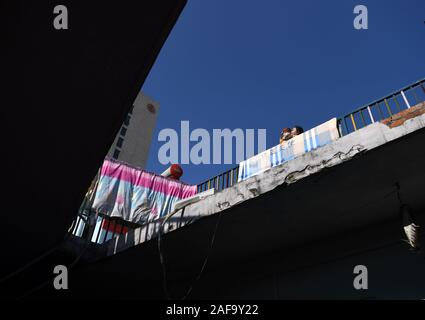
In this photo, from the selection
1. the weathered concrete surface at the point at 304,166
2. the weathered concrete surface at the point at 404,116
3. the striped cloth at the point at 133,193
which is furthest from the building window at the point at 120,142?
the weathered concrete surface at the point at 404,116

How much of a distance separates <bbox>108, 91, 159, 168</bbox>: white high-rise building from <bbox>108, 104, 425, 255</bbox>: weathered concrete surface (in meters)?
50.5

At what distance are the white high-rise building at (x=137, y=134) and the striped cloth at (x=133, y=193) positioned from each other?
144 ft

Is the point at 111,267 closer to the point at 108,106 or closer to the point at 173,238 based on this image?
the point at 173,238

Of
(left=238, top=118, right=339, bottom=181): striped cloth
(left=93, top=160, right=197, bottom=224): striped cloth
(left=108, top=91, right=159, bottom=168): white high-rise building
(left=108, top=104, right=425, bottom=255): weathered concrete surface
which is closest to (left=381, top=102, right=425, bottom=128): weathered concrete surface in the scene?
(left=108, top=104, right=425, bottom=255): weathered concrete surface

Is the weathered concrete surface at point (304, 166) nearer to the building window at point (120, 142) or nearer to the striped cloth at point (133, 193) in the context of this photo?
the striped cloth at point (133, 193)

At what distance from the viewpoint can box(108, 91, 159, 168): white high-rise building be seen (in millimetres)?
56250

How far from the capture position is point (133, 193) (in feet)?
37.0

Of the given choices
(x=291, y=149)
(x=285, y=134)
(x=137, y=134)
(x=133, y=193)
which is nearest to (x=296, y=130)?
(x=285, y=134)

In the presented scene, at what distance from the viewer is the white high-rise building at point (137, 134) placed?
2215 inches

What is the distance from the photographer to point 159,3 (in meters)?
2.93

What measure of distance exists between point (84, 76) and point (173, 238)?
3.69 metres

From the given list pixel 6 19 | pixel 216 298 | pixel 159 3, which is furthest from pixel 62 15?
pixel 216 298

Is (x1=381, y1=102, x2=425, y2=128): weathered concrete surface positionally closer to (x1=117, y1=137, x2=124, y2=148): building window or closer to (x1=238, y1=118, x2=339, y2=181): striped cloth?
(x1=238, y1=118, x2=339, y2=181): striped cloth

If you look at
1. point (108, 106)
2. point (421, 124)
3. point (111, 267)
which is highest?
point (421, 124)
